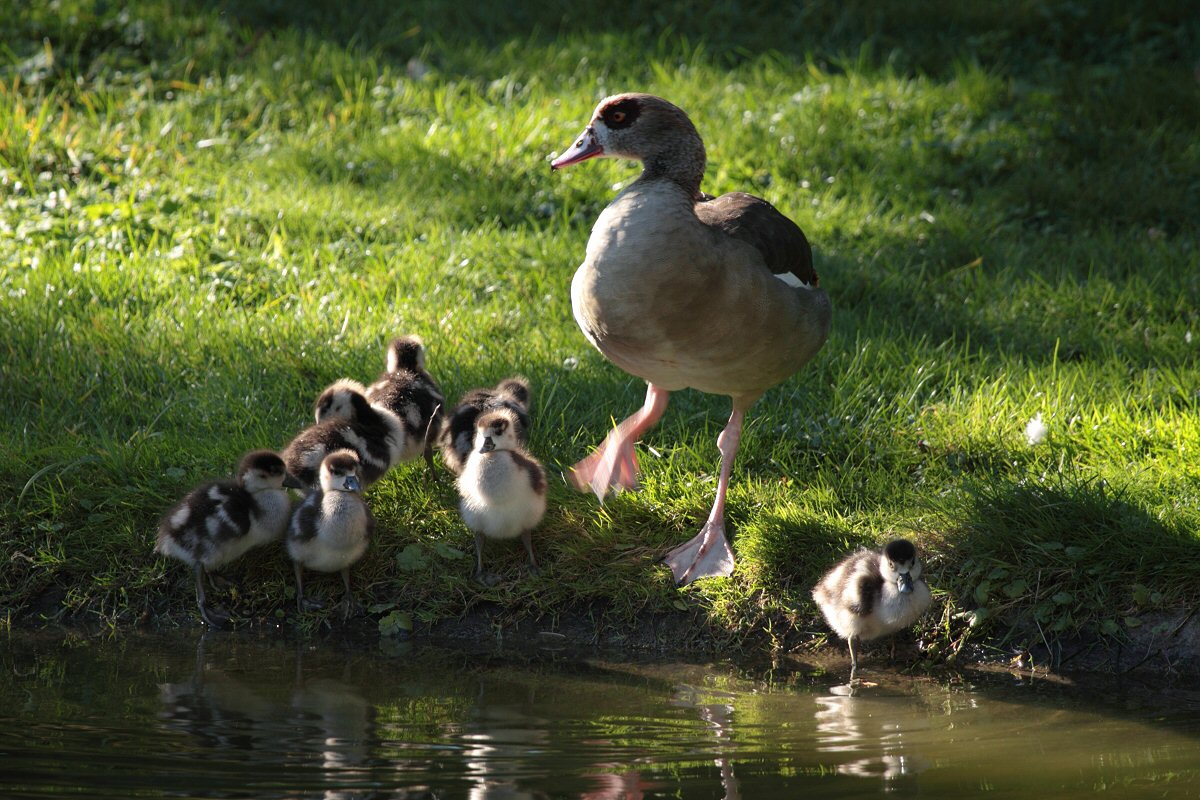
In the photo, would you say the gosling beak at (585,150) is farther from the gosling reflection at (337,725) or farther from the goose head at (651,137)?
the gosling reflection at (337,725)

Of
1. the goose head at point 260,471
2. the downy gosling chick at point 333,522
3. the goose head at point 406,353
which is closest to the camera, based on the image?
the downy gosling chick at point 333,522

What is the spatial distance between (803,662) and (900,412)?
1.60 m

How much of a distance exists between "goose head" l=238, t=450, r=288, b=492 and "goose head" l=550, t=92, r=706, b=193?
1676 mm

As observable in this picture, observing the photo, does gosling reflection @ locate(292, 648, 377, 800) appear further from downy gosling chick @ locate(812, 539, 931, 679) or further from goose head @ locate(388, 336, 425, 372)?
downy gosling chick @ locate(812, 539, 931, 679)

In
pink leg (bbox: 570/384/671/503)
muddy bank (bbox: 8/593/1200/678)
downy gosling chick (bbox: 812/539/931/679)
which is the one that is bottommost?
muddy bank (bbox: 8/593/1200/678)

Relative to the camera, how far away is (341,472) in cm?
541

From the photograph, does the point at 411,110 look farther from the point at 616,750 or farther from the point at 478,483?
the point at 616,750

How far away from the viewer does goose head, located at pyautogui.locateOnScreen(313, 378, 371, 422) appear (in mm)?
5828

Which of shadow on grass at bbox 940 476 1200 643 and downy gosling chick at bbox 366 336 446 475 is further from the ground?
downy gosling chick at bbox 366 336 446 475

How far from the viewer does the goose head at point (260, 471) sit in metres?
5.52

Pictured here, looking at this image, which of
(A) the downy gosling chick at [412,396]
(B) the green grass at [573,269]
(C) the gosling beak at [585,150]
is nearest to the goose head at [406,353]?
(A) the downy gosling chick at [412,396]

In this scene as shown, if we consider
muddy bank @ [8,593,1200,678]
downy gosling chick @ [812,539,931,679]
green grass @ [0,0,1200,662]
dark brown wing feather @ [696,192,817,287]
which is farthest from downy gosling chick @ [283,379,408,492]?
downy gosling chick @ [812,539,931,679]

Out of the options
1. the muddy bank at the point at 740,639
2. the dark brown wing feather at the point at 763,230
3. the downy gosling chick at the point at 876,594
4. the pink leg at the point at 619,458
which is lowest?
the muddy bank at the point at 740,639

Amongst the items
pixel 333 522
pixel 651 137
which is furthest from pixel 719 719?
pixel 651 137
